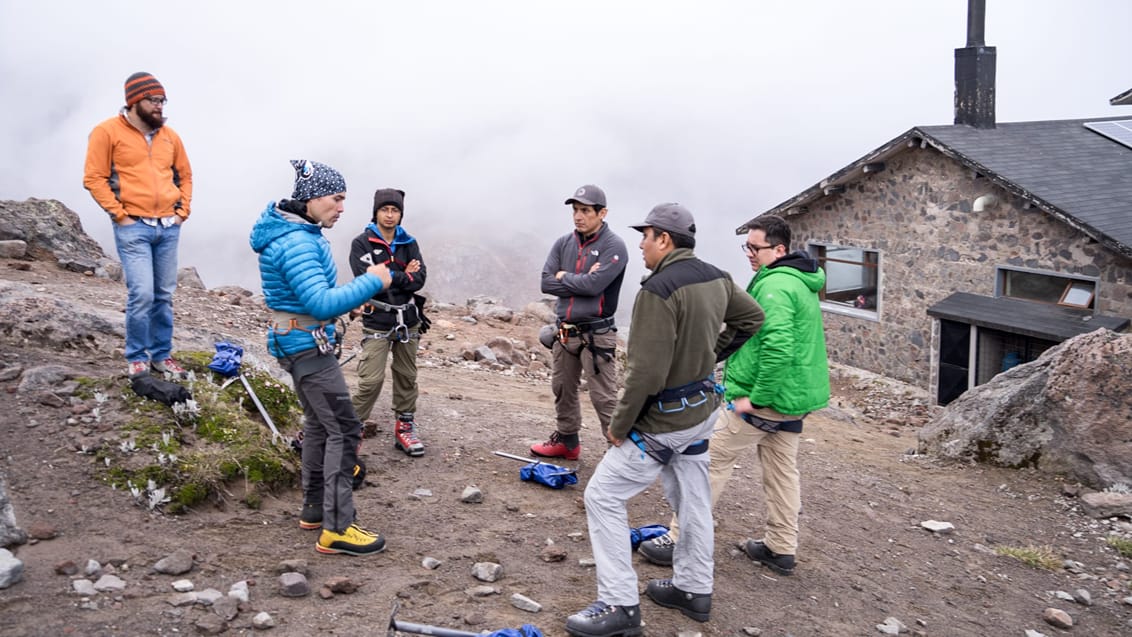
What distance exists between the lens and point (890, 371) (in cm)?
1725

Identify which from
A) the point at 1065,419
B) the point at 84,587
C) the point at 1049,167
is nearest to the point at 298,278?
the point at 84,587

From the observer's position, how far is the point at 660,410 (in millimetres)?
4258

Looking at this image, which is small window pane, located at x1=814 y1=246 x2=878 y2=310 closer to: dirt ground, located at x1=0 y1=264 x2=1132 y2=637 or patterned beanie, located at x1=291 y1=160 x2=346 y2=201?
dirt ground, located at x1=0 y1=264 x2=1132 y2=637

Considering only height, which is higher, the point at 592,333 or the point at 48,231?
the point at 48,231

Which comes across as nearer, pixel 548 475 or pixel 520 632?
pixel 520 632

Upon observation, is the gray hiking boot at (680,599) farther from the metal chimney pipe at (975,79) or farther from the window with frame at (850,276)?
the metal chimney pipe at (975,79)

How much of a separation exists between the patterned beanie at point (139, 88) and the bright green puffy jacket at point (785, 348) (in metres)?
4.00

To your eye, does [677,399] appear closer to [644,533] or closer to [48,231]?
[644,533]

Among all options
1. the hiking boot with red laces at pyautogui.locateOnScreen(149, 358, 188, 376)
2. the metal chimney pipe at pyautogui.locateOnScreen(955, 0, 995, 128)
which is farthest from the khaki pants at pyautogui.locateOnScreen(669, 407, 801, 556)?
the metal chimney pipe at pyautogui.locateOnScreen(955, 0, 995, 128)

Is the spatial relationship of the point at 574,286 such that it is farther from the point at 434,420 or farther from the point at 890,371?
the point at 890,371

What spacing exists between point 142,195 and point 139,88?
67cm

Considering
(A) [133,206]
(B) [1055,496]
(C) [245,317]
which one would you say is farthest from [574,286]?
(C) [245,317]

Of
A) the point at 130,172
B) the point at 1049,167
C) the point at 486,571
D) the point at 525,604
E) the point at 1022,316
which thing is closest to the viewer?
the point at 525,604

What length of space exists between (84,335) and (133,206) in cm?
191
